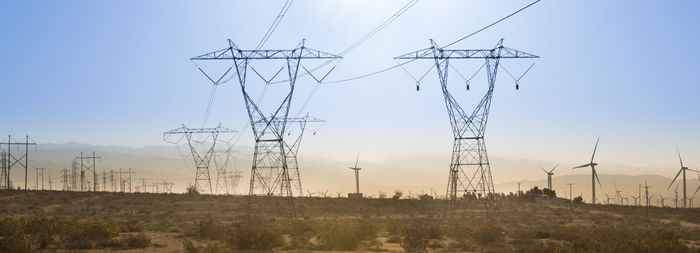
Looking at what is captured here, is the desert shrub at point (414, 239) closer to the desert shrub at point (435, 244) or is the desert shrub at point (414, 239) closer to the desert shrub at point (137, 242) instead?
the desert shrub at point (435, 244)

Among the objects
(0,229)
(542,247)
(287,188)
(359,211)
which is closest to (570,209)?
(359,211)

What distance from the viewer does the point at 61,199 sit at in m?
102

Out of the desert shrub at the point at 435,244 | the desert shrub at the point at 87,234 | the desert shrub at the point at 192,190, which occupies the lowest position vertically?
the desert shrub at the point at 435,244

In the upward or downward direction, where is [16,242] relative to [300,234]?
upward

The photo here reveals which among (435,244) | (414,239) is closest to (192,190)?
(414,239)

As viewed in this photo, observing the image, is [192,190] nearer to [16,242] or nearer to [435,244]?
[435,244]

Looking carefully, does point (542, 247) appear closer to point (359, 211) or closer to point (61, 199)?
point (359, 211)

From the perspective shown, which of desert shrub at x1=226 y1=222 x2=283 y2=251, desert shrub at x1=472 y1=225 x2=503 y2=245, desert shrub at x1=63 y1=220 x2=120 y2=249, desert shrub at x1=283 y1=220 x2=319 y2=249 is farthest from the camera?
desert shrub at x1=472 y1=225 x2=503 y2=245

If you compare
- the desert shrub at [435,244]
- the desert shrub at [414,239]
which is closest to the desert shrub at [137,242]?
the desert shrub at [414,239]

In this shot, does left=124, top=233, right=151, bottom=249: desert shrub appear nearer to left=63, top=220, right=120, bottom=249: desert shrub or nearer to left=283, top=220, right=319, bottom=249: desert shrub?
left=63, top=220, right=120, bottom=249: desert shrub

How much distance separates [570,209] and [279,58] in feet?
214

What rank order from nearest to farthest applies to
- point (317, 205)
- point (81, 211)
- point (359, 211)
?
point (81, 211) → point (359, 211) → point (317, 205)

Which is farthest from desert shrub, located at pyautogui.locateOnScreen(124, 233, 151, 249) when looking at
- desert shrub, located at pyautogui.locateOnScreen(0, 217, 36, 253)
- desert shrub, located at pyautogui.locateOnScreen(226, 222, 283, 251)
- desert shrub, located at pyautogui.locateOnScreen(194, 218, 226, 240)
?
desert shrub, located at pyautogui.locateOnScreen(194, 218, 226, 240)

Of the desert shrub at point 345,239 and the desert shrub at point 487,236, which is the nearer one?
the desert shrub at point 345,239
